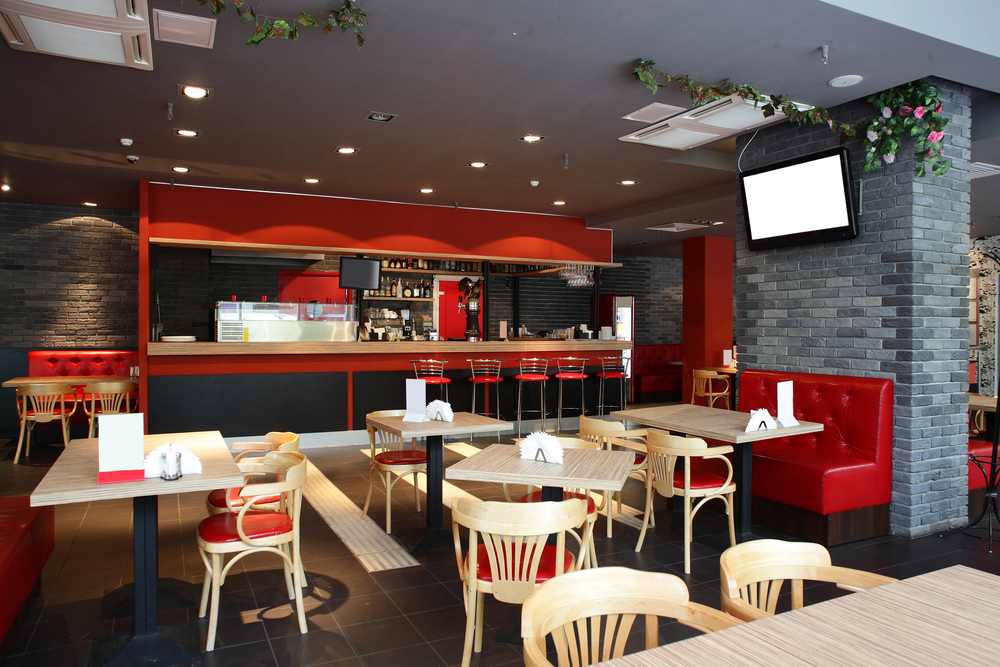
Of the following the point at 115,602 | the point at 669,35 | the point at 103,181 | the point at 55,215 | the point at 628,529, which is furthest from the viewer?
the point at 55,215

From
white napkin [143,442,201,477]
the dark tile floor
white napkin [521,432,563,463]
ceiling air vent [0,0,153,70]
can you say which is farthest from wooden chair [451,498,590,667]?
ceiling air vent [0,0,153,70]

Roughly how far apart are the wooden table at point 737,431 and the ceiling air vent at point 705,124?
2163 mm

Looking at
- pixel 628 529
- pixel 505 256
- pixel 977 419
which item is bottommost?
pixel 628 529

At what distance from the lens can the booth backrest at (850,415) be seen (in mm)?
4367

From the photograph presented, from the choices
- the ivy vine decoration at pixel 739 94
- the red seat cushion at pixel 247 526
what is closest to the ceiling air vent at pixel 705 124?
the ivy vine decoration at pixel 739 94

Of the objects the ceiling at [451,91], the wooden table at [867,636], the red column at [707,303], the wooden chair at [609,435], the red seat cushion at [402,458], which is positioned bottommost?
the red seat cushion at [402,458]

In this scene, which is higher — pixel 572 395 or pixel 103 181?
pixel 103 181

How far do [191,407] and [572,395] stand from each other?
4901mm

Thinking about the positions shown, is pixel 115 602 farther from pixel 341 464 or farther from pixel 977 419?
pixel 977 419

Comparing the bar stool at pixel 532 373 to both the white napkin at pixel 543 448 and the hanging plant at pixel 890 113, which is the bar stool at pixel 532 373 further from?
the white napkin at pixel 543 448

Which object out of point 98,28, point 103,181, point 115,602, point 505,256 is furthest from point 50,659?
point 505,256

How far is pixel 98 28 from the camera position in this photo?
3.41 metres

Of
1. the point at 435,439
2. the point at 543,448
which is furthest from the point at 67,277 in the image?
the point at 543,448

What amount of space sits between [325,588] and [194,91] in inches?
134
